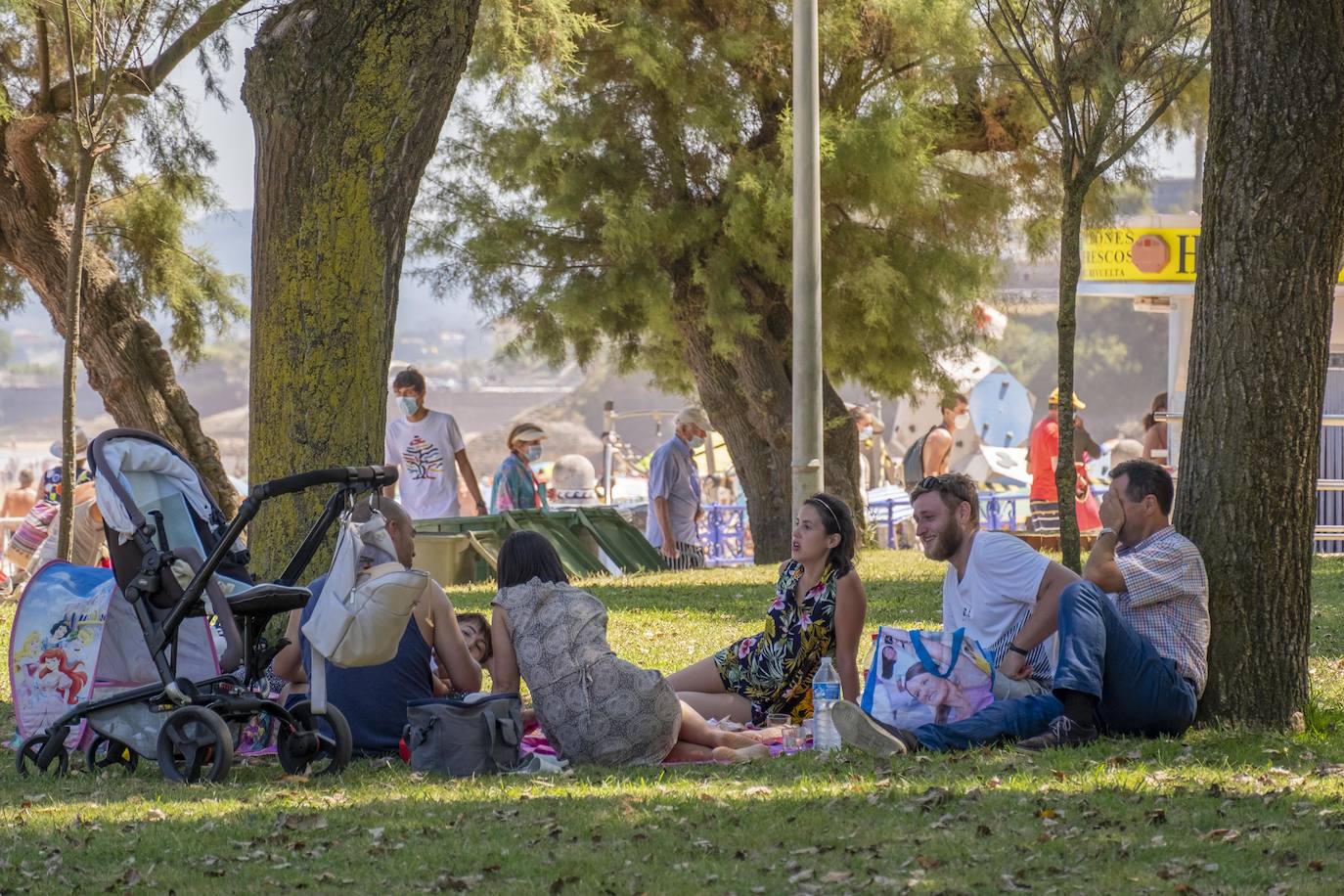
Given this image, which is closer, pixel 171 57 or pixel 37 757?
pixel 37 757

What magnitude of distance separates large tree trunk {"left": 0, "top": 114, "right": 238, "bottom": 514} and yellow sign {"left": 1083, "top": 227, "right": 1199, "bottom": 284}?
11.5m

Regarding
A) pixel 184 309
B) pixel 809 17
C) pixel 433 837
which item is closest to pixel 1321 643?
pixel 809 17

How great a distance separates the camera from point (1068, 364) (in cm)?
1093

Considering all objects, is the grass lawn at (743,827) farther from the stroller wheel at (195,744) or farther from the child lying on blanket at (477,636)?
the child lying on blanket at (477,636)

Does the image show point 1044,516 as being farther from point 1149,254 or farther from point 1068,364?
point 1068,364

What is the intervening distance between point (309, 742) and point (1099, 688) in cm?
298

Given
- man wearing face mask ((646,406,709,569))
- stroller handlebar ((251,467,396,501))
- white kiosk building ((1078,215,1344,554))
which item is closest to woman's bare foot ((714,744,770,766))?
stroller handlebar ((251,467,396,501))

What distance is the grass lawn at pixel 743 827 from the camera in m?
4.70

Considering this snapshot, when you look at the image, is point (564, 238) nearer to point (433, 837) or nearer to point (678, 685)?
point (678, 685)

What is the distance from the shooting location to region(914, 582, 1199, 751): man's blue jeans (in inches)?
261

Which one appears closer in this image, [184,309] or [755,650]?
[755,650]

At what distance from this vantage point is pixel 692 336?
18516 millimetres

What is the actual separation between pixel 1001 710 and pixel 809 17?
24.8 feet

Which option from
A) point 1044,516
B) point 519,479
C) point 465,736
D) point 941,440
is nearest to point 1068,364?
point 465,736
